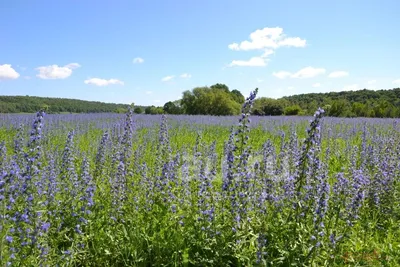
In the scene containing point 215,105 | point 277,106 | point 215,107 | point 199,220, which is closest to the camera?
point 199,220

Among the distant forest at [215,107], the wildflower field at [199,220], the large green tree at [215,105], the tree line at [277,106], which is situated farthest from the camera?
the large green tree at [215,105]

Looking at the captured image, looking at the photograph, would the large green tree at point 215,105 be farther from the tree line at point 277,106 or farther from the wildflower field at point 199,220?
the wildflower field at point 199,220

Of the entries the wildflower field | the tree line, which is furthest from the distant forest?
the wildflower field

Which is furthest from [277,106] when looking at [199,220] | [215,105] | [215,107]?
[199,220]

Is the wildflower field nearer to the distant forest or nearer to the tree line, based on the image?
the tree line

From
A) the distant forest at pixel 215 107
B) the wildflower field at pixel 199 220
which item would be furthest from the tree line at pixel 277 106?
the wildflower field at pixel 199 220

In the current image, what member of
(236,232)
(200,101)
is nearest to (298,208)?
(236,232)

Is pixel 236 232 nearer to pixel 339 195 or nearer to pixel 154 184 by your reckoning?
pixel 339 195

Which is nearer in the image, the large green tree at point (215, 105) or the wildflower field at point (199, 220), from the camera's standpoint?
the wildflower field at point (199, 220)

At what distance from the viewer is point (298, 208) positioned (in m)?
3.40

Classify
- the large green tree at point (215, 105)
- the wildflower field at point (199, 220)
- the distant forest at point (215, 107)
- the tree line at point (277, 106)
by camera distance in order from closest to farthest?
the wildflower field at point (199, 220) < the distant forest at point (215, 107) < the tree line at point (277, 106) < the large green tree at point (215, 105)

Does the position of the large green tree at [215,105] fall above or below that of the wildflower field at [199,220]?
above

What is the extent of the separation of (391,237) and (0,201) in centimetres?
474

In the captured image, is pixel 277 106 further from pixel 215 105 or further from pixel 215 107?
pixel 215 107
